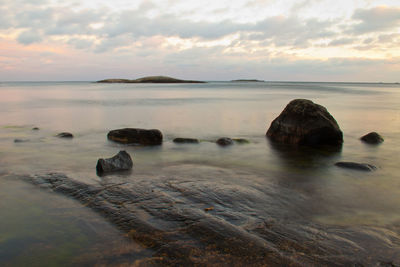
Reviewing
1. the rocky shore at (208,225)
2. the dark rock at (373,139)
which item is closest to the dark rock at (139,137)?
the rocky shore at (208,225)

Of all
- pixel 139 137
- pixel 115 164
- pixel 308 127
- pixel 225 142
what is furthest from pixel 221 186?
pixel 308 127

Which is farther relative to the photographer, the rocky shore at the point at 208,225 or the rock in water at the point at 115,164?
the rock in water at the point at 115,164

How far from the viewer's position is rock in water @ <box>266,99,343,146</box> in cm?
1143

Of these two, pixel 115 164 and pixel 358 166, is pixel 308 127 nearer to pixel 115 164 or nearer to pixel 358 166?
pixel 358 166

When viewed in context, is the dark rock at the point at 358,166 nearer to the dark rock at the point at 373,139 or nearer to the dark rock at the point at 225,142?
the dark rock at the point at 225,142

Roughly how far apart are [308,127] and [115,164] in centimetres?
730

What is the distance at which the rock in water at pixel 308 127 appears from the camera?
37.5 ft

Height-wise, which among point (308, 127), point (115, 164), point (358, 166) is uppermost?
point (308, 127)

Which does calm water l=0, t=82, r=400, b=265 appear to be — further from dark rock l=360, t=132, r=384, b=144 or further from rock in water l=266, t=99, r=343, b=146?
rock in water l=266, t=99, r=343, b=146

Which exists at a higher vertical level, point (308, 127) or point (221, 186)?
point (308, 127)

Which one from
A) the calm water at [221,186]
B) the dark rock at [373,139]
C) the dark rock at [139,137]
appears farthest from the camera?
the dark rock at [373,139]

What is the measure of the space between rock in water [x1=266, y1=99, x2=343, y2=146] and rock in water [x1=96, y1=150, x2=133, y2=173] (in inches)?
262

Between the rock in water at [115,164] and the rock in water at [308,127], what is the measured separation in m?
6.65

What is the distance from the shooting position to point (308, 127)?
11414mm
